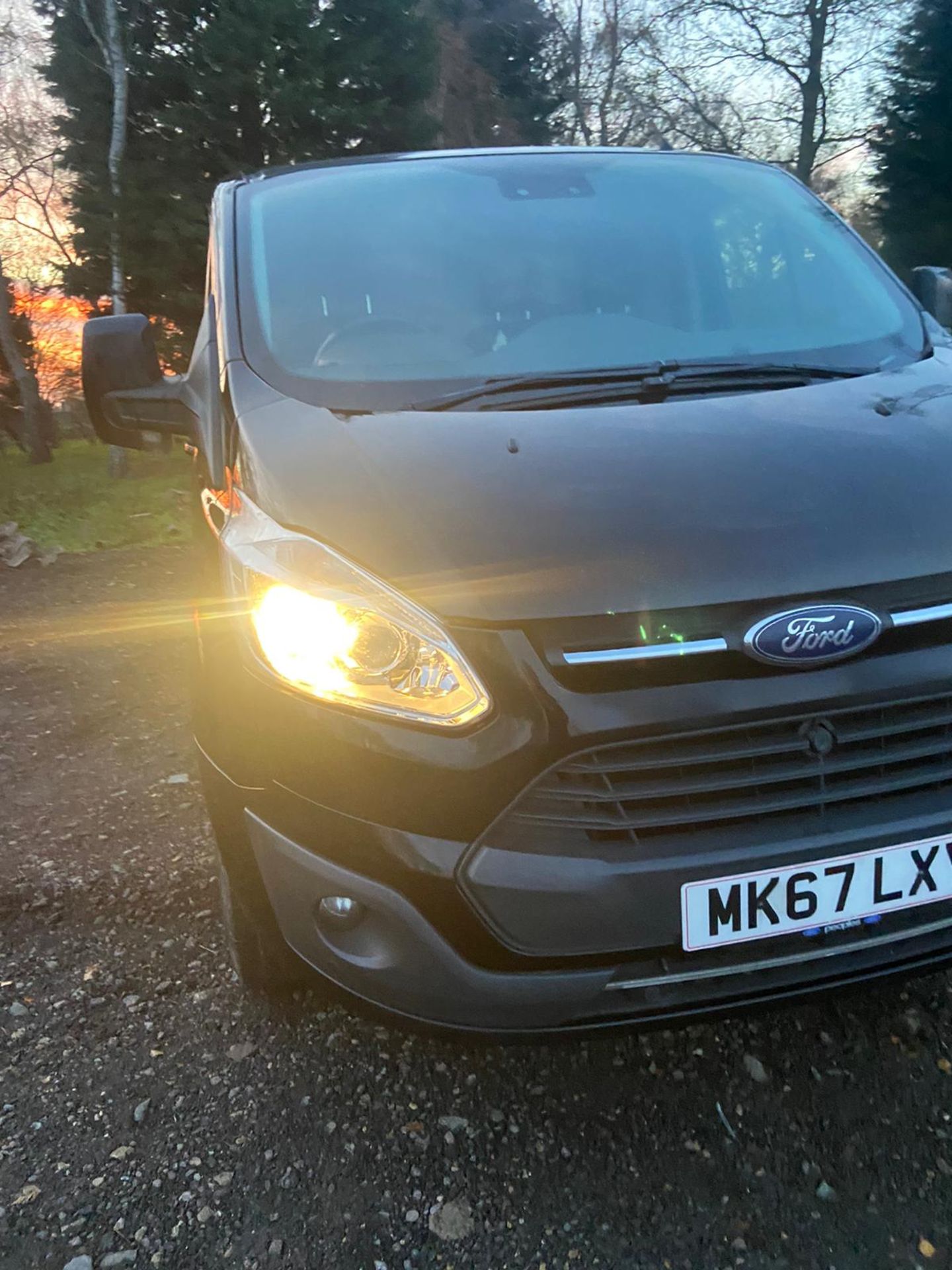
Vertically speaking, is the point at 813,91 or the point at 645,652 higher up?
the point at 813,91

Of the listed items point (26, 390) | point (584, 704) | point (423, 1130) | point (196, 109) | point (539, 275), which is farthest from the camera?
point (26, 390)

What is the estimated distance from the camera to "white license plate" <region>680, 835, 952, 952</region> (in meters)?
1.52

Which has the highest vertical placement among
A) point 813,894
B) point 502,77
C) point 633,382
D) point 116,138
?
point 502,77

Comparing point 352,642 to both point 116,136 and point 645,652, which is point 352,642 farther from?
point 116,136

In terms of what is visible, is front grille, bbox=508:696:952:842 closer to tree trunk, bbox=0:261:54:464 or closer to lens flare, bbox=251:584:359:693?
lens flare, bbox=251:584:359:693

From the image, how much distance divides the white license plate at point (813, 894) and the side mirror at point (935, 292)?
186 cm

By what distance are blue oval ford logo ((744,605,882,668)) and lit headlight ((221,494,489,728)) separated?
15.9 inches

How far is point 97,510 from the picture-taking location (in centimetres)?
916

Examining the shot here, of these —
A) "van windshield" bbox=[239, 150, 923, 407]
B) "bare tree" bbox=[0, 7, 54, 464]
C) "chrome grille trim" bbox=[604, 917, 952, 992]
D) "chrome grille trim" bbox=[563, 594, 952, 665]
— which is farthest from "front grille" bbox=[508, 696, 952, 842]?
"bare tree" bbox=[0, 7, 54, 464]

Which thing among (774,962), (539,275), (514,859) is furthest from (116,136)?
(774,962)

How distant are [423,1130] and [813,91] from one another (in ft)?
72.3

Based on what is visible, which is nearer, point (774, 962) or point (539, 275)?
point (774, 962)

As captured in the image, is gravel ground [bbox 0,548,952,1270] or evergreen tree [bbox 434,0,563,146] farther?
evergreen tree [bbox 434,0,563,146]

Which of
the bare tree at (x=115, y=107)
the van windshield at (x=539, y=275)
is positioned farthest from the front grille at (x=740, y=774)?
the bare tree at (x=115, y=107)
